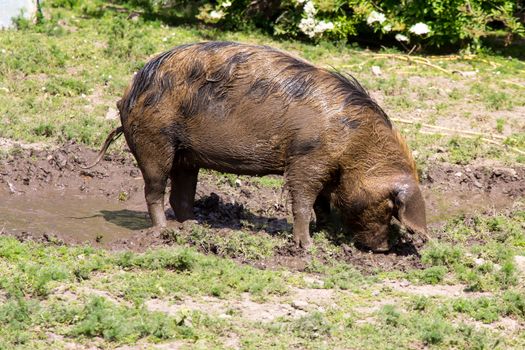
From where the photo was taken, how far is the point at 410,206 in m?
8.64

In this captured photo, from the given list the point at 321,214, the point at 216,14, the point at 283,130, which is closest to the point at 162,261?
the point at 283,130

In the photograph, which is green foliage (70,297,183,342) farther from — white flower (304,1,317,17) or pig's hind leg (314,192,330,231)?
white flower (304,1,317,17)

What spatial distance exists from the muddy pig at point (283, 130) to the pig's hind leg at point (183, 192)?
0.53 m

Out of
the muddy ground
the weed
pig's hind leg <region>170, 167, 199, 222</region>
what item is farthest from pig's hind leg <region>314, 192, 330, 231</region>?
the weed

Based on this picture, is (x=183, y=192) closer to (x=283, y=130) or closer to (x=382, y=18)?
(x=283, y=130)

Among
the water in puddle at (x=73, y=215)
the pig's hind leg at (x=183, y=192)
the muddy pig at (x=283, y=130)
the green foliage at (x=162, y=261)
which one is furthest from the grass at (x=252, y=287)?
the water in puddle at (x=73, y=215)

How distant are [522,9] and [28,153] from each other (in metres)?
8.75

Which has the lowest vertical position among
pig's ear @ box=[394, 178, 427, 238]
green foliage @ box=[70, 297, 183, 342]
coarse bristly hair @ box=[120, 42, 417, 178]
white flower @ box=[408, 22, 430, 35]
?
green foliage @ box=[70, 297, 183, 342]

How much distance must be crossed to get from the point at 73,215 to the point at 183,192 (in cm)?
113

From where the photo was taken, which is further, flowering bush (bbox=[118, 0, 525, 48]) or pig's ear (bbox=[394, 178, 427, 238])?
flowering bush (bbox=[118, 0, 525, 48])

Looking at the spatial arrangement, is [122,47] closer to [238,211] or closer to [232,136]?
[238,211]

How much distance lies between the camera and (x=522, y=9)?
16.2 metres

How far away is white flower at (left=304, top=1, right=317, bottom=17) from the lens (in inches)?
597

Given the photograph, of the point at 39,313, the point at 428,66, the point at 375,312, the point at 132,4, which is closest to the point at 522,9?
the point at 428,66
